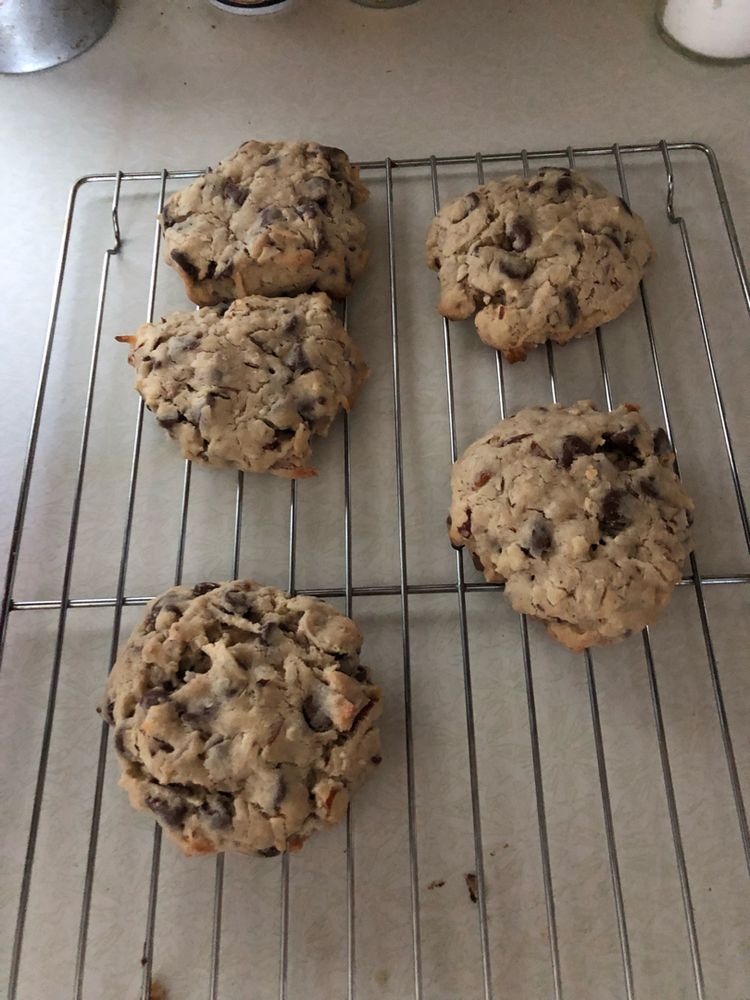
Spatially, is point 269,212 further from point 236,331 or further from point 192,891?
point 192,891

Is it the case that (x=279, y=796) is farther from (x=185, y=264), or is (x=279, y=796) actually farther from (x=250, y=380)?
(x=185, y=264)

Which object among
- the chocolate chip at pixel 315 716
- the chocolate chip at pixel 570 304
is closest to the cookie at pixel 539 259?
the chocolate chip at pixel 570 304

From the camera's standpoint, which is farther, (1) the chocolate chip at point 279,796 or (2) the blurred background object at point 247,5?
(2) the blurred background object at point 247,5

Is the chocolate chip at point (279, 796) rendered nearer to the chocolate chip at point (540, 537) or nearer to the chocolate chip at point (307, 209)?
the chocolate chip at point (540, 537)

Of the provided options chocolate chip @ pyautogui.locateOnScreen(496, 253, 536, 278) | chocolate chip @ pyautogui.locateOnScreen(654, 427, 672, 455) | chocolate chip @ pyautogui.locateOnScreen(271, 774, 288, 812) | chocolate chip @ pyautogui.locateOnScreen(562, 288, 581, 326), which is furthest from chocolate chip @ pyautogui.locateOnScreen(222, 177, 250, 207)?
chocolate chip @ pyautogui.locateOnScreen(271, 774, 288, 812)

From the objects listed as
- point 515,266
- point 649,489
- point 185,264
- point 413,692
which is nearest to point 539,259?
point 515,266

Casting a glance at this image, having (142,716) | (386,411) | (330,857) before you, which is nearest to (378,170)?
(386,411)

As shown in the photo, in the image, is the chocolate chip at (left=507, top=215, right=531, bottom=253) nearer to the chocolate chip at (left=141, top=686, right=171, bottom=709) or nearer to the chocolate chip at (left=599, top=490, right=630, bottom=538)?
the chocolate chip at (left=599, top=490, right=630, bottom=538)

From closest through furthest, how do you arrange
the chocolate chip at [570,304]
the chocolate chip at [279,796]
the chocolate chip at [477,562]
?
1. the chocolate chip at [279,796]
2. the chocolate chip at [477,562]
3. the chocolate chip at [570,304]
